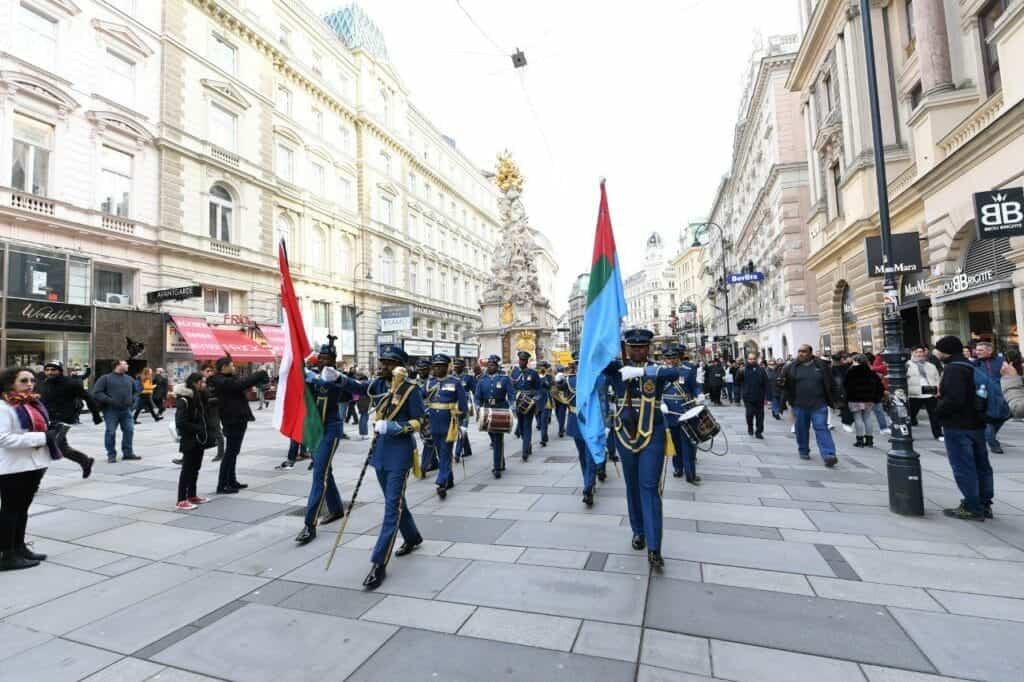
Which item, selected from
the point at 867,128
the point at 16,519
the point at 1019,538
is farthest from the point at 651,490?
the point at 867,128

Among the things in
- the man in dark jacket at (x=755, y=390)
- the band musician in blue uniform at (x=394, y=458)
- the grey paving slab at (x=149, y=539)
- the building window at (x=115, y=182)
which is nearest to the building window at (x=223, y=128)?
the building window at (x=115, y=182)

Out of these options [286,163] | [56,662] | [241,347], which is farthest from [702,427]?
[286,163]

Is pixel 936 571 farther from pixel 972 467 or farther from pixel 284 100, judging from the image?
pixel 284 100

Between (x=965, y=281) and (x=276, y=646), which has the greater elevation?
(x=965, y=281)

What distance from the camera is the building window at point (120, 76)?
74.8 ft

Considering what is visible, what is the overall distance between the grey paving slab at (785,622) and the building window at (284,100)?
37073mm

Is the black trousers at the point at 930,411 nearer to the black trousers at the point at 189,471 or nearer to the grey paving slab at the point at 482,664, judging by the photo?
the grey paving slab at the point at 482,664

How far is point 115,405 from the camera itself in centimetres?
1017

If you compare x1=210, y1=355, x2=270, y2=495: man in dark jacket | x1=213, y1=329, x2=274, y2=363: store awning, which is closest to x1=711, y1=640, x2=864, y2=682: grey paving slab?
x1=210, y1=355, x2=270, y2=495: man in dark jacket

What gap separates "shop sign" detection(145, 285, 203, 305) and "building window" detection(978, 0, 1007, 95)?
28.0 metres

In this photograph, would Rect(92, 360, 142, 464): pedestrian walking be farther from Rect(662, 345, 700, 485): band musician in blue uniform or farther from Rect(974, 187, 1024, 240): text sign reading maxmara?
Rect(974, 187, 1024, 240): text sign reading maxmara

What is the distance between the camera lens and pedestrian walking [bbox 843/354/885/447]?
10359mm

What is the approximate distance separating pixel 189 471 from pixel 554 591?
5415 millimetres

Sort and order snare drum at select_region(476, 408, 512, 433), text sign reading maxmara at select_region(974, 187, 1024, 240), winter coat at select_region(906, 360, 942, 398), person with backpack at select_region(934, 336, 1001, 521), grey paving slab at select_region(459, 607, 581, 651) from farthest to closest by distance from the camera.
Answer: winter coat at select_region(906, 360, 942, 398) < text sign reading maxmara at select_region(974, 187, 1024, 240) < snare drum at select_region(476, 408, 512, 433) < person with backpack at select_region(934, 336, 1001, 521) < grey paving slab at select_region(459, 607, 581, 651)
